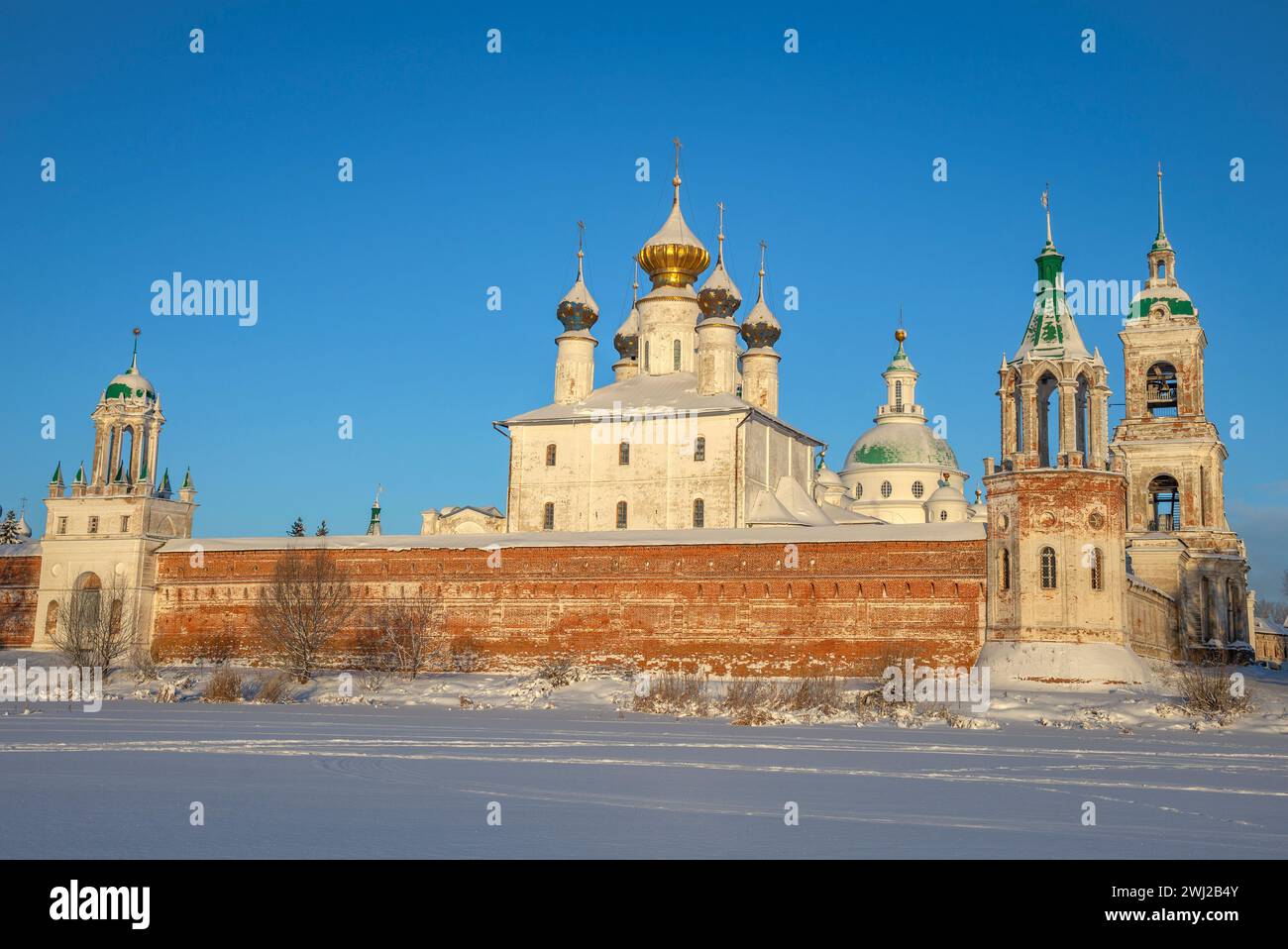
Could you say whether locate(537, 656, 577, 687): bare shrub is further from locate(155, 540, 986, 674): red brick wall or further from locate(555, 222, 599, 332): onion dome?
locate(555, 222, 599, 332): onion dome

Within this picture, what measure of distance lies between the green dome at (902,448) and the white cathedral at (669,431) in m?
11.6

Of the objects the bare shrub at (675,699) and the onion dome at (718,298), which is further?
the onion dome at (718,298)

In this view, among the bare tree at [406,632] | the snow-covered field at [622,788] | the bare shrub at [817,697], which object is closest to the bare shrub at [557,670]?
the bare tree at [406,632]

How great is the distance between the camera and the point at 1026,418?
2816cm

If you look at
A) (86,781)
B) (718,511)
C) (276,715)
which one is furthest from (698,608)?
(86,781)

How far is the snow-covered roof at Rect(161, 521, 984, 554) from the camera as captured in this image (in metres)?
29.1

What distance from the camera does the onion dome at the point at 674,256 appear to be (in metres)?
39.9

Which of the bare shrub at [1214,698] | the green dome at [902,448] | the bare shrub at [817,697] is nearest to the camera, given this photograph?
the bare shrub at [1214,698]

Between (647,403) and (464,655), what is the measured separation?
10141mm

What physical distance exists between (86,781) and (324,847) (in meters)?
3.87

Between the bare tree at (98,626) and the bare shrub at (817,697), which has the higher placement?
the bare tree at (98,626)

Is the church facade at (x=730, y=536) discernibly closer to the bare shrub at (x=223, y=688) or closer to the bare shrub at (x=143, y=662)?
the bare shrub at (x=143, y=662)

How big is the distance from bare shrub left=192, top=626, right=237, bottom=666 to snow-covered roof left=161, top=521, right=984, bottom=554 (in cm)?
230
